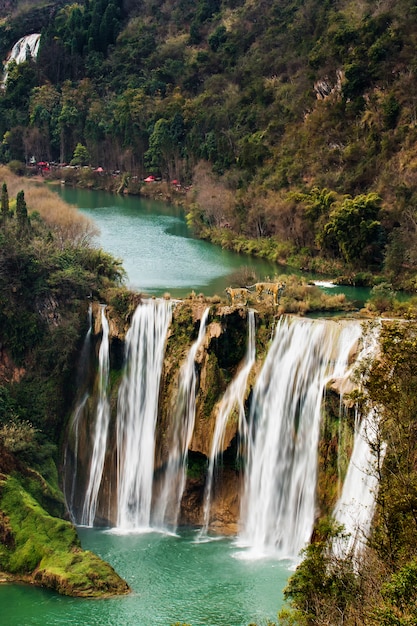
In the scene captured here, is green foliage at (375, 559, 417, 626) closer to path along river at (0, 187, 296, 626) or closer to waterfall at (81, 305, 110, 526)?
path along river at (0, 187, 296, 626)

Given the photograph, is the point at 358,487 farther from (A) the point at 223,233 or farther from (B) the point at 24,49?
(B) the point at 24,49

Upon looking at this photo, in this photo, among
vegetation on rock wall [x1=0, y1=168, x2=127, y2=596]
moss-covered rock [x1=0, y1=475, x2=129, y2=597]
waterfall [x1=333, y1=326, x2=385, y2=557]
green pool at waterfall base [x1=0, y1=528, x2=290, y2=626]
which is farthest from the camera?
vegetation on rock wall [x1=0, y1=168, x2=127, y2=596]

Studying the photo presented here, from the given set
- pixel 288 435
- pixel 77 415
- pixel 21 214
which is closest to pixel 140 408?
pixel 77 415

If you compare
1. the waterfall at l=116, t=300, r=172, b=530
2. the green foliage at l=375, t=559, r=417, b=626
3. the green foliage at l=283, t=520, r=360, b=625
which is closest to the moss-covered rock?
the waterfall at l=116, t=300, r=172, b=530

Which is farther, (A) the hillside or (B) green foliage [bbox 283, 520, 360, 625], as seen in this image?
(A) the hillside

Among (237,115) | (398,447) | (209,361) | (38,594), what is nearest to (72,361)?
(209,361)
